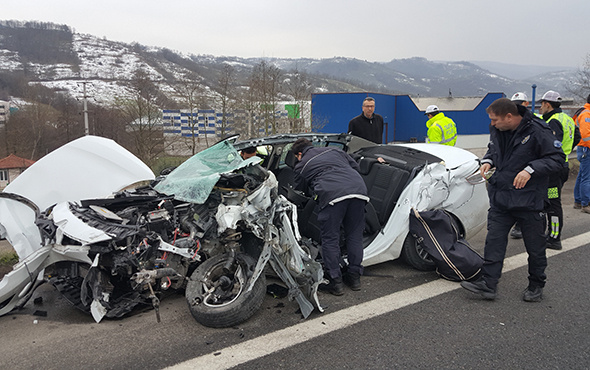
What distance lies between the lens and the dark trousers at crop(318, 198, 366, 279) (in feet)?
11.4

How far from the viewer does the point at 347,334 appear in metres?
2.77

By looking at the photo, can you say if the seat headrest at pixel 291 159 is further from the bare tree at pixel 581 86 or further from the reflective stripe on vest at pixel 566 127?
the bare tree at pixel 581 86

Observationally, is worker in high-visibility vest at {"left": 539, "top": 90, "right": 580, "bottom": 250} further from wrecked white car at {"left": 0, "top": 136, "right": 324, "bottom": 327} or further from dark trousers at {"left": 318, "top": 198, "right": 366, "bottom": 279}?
wrecked white car at {"left": 0, "top": 136, "right": 324, "bottom": 327}

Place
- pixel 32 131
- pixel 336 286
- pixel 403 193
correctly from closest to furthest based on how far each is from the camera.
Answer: pixel 336 286 < pixel 403 193 < pixel 32 131

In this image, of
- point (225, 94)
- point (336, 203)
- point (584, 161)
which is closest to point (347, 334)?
point (336, 203)

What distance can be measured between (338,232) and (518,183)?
1.47 meters

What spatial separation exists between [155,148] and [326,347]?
26794 millimetres

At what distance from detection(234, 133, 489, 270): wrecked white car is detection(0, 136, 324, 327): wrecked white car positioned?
0.65 metres

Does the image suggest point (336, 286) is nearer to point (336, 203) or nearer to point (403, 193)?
point (336, 203)

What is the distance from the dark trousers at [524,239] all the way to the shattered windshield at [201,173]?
6.93 ft

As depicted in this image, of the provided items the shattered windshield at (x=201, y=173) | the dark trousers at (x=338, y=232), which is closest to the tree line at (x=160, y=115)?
the shattered windshield at (x=201, y=173)

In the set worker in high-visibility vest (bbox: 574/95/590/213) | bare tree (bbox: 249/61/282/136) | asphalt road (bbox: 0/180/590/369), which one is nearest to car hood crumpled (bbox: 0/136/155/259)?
asphalt road (bbox: 0/180/590/369)

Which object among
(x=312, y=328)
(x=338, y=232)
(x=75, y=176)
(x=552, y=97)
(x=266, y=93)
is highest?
(x=552, y=97)

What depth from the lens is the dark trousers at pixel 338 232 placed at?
136 inches
